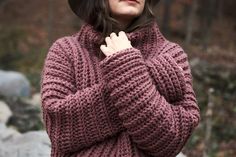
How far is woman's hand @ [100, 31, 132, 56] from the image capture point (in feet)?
9.05

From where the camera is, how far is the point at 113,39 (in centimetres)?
279

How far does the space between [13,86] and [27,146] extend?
5.34m

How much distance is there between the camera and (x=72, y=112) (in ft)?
9.13

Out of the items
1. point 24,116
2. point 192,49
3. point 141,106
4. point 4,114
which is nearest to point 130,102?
point 141,106

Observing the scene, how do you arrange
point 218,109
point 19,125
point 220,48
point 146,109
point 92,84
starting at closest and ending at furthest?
1. point 146,109
2. point 92,84
3. point 19,125
4. point 218,109
5. point 220,48

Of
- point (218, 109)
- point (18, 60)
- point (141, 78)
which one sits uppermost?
point (141, 78)

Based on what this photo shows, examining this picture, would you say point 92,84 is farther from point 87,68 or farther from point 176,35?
point 176,35

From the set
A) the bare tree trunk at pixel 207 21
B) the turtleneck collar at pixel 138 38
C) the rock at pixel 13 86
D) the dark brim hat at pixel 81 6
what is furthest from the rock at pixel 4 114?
the bare tree trunk at pixel 207 21

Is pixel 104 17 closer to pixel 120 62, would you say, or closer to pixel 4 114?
pixel 120 62

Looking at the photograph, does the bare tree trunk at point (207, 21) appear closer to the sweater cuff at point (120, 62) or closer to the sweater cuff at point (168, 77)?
the sweater cuff at point (168, 77)

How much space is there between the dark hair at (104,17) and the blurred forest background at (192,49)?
137 inches

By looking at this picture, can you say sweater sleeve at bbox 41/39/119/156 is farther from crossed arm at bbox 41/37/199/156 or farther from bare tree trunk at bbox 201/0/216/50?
bare tree trunk at bbox 201/0/216/50

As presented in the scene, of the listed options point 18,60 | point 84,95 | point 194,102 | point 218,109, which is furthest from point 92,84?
point 18,60

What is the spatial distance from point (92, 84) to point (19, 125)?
5.61m
